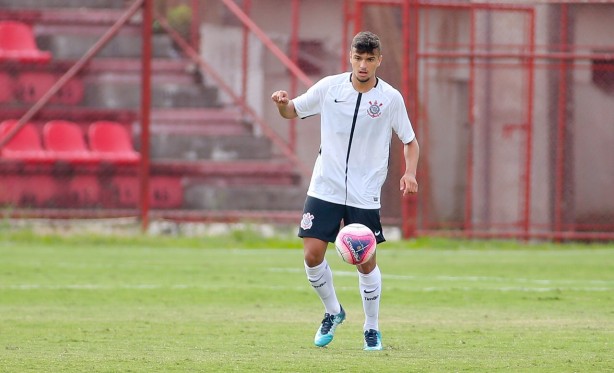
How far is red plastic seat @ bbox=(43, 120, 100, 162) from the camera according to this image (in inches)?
797

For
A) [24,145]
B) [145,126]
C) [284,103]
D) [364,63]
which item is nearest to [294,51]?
[145,126]

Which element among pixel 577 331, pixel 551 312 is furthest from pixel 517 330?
pixel 551 312

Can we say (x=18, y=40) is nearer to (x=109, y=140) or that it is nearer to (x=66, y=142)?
(x=66, y=142)

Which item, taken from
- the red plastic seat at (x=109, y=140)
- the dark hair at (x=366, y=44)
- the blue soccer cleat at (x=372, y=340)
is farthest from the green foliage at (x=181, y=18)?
the blue soccer cleat at (x=372, y=340)

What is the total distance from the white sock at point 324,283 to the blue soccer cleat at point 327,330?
0.04 meters

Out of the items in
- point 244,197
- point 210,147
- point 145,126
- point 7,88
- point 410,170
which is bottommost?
point 244,197

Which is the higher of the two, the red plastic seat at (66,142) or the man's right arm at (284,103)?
the man's right arm at (284,103)

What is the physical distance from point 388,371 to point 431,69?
1485 cm

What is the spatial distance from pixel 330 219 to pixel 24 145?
40.4ft

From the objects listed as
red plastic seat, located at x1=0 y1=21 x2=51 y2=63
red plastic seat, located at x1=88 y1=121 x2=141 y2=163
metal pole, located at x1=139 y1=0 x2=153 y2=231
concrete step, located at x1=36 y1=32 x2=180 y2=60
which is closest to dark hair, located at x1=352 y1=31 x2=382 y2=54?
metal pole, located at x1=139 y1=0 x2=153 y2=231

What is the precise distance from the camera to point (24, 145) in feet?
66.4

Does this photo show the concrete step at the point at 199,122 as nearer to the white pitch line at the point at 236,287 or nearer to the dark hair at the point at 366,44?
the white pitch line at the point at 236,287

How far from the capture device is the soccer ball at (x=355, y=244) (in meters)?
8.32

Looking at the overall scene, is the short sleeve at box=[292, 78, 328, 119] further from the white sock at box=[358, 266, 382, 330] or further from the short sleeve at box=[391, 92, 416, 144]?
the white sock at box=[358, 266, 382, 330]
